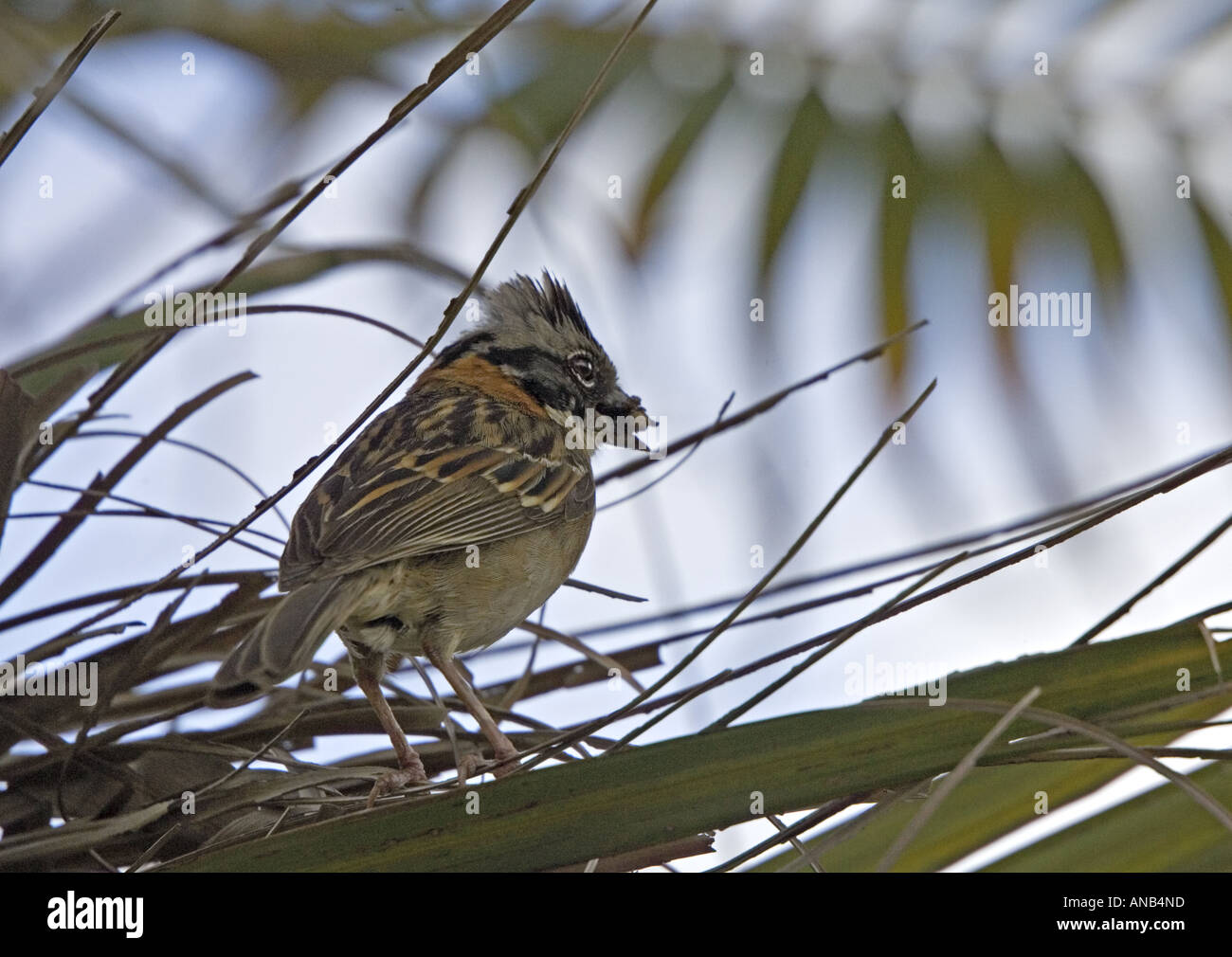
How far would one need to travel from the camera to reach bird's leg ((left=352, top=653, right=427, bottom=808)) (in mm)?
2758

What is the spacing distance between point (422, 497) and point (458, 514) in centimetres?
12

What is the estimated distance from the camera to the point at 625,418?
486cm

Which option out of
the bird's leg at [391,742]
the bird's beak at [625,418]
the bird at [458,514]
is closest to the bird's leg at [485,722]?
the bird at [458,514]

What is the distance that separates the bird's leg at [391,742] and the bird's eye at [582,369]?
5.11 feet

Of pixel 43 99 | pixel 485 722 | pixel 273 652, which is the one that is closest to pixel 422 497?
pixel 485 722

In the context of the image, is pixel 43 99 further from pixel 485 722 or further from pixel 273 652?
→ pixel 485 722

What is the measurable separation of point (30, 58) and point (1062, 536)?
3.08 meters

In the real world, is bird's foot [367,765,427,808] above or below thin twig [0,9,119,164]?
below

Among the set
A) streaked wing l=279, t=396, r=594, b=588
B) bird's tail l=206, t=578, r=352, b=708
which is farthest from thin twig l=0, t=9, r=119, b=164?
streaked wing l=279, t=396, r=594, b=588

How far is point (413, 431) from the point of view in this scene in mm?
4293

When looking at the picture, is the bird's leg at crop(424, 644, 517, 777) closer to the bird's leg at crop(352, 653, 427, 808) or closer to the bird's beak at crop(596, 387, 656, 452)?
the bird's leg at crop(352, 653, 427, 808)
